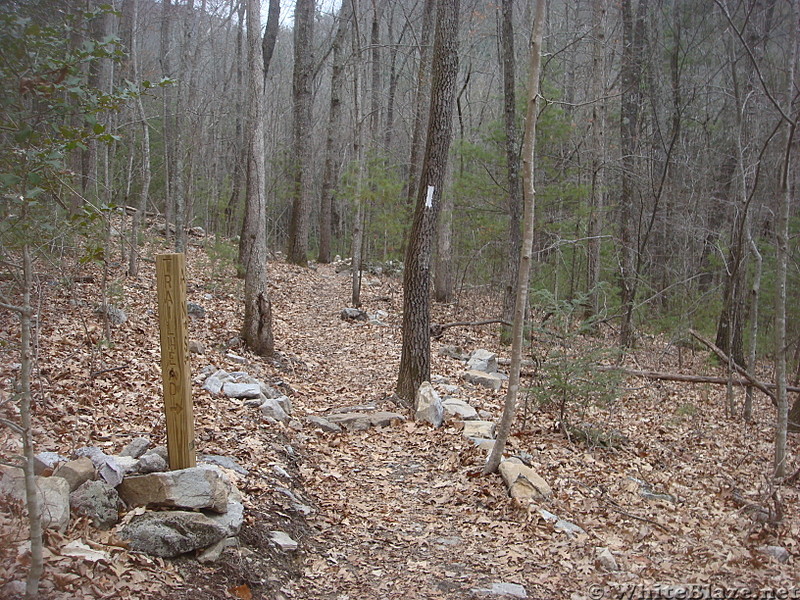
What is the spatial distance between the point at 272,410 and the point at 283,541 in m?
2.37

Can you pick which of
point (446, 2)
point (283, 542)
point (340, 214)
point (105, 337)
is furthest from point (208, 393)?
point (340, 214)

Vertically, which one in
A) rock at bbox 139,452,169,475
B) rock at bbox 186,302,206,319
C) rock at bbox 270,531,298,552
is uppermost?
rock at bbox 186,302,206,319

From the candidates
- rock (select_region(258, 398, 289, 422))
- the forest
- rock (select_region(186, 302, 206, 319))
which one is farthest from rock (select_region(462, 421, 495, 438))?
rock (select_region(186, 302, 206, 319))

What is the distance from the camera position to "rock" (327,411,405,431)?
7.02m

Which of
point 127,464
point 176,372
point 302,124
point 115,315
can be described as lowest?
point 127,464

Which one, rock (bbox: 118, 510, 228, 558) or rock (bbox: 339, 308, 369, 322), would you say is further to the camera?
rock (bbox: 339, 308, 369, 322)

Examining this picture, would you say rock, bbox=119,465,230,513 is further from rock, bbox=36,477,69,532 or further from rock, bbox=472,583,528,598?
rock, bbox=472,583,528,598

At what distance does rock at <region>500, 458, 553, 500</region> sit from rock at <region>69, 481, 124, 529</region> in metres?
3.20

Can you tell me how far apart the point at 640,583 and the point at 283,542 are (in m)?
2.44

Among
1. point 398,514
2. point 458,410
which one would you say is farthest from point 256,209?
point 398,514

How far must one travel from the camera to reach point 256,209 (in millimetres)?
8641

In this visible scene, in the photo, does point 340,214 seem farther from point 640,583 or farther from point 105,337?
point 640,583

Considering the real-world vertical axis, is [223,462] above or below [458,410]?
above

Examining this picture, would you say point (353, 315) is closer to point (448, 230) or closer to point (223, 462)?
point (448, 230)
